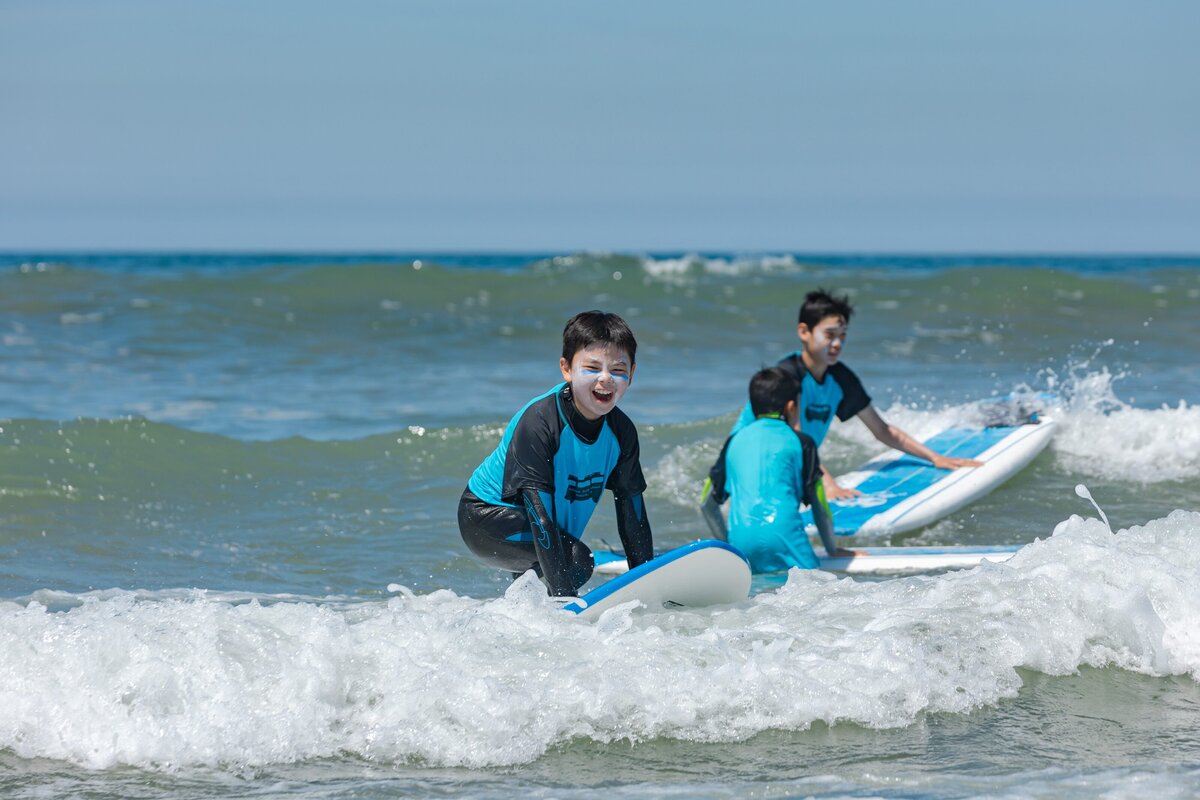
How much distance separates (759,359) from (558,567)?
12219 millimetres

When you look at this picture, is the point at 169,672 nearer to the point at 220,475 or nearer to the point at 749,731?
the point at 749,731

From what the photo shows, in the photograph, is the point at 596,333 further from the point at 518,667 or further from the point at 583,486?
the point at 518,667

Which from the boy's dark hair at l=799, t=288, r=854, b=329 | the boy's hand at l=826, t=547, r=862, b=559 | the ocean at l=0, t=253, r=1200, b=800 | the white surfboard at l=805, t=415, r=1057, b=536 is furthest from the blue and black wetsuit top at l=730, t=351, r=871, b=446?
the boy's hand at l=826, t=547, r=862, b=559

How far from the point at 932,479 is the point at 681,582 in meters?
3.85

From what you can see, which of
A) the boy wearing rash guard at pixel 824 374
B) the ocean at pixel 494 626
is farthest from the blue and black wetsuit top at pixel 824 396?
the ocean at pixel 494 626

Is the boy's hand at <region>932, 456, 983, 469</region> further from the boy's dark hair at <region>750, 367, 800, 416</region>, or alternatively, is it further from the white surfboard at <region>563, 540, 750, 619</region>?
the white surfboard at <region>563, 540, 750, 619</region>

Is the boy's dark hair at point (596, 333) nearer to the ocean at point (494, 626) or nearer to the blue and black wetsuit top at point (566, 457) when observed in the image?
A: the blue and black wetsuit top at point (566, 457)

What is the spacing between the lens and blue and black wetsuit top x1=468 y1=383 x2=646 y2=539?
4.41 meters

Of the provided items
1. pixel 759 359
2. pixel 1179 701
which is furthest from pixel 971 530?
pixel 759 359

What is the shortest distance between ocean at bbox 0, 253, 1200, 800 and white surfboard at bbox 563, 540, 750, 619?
9 cm

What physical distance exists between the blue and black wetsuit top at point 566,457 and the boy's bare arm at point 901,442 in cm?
332

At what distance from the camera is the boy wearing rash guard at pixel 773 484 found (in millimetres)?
6211

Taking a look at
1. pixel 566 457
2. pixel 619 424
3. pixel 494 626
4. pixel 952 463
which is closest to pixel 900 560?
pixel 952 463

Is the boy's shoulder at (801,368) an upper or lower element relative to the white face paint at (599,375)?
lower
